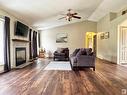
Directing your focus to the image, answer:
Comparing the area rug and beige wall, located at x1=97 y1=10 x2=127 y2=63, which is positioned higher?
beige wall, located at x1=97 y1=10 x2=127 y2=63

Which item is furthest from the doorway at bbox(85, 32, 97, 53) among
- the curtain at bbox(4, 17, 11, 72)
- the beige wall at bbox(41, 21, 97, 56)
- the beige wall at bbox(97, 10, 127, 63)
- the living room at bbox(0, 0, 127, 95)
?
the curtain at bbox(4, 17, 11, 72)

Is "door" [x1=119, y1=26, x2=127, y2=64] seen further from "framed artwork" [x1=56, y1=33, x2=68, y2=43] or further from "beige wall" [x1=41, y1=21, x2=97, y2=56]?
"framed artwork" [x1=56, y1=33, x2=68, y2=43]

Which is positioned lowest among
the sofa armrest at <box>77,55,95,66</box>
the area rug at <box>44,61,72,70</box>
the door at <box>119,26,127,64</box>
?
the area rug at <box>44,61,72,70</box>

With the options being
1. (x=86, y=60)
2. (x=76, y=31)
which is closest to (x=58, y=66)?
(x=86, y=60)

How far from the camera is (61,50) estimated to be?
10.9m

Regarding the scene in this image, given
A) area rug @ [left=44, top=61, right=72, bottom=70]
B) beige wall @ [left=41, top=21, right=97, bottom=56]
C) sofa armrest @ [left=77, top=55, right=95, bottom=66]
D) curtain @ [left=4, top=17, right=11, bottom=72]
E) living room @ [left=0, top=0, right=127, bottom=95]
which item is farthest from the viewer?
beige wall @ [left=41, top=21, right=97, bottom=56]

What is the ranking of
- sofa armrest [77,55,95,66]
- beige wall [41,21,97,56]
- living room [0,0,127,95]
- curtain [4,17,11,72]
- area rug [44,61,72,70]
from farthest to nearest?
1. beige wall [41,21,97,56]
2. area rug [44,61,72,70]
3. sofa armrest [77,55,95,66]
4. curtain [4,17,11,72]
5. living room [0,0,127,95]

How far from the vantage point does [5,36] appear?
588 centimetres

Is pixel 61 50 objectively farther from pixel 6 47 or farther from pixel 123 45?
pixel 6 47

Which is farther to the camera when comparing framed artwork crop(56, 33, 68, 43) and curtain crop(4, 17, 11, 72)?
framed artwork crop(56, 33, 68, 43)

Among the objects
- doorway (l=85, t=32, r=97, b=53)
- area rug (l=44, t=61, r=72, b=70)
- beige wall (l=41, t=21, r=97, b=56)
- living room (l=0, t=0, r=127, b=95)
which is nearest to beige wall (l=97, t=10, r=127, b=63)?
living room (l=0, t=0, r=127, b=95)

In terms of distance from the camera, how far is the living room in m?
3.84

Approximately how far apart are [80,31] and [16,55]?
711cm

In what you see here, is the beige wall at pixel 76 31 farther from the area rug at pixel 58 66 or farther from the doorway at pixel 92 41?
the area rug at pixel 58 66
